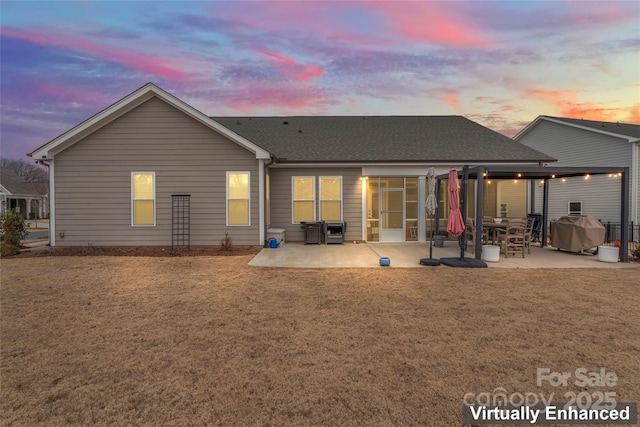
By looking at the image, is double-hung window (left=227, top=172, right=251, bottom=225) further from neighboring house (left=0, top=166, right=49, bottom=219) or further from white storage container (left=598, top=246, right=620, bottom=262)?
neighboring house (left=0, top=166, right=49, bottom=219)

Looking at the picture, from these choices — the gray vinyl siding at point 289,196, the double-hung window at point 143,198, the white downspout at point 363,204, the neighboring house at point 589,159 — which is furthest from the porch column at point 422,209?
the double-hung window at point 143,198

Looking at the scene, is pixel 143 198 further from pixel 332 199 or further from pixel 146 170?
pixel 332 199

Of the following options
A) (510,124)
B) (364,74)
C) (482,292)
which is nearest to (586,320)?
(482,292)

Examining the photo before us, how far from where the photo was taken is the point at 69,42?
1414cm

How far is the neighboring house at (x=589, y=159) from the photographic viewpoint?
14578mm

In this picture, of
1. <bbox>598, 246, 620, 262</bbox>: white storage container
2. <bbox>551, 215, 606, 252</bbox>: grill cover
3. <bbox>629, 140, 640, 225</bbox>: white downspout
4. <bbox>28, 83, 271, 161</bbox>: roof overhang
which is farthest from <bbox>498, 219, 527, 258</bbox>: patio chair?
<bbox>629, 140, 640, 225</bbox>: white downspout

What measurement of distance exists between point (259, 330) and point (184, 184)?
28.1 ft

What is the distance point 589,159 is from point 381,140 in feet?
37.2

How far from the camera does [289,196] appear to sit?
12820mm

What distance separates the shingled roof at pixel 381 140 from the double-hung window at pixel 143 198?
4.55 m

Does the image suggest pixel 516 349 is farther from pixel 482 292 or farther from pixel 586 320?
pixel 482 292

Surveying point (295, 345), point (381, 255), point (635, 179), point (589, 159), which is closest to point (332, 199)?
point (381, 255)

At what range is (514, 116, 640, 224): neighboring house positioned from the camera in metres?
14.6

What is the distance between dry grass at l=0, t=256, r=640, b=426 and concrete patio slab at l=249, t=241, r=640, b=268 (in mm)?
1697
